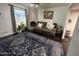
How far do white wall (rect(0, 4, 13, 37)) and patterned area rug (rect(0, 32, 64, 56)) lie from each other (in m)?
0.10

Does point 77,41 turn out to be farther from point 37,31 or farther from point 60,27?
point 37,31

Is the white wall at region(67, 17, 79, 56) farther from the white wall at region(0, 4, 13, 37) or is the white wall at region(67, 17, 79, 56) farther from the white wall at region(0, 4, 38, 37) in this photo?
the white wall at region(0, 4, 13, 37)

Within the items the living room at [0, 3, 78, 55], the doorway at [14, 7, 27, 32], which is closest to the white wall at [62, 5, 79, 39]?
the living room at [0, 3, 78, 55]

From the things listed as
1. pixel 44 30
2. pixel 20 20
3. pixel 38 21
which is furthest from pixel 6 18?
pixel 44 30

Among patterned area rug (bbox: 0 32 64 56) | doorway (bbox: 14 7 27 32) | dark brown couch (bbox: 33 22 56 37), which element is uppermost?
doorway (bbox: 14 7 27 32)

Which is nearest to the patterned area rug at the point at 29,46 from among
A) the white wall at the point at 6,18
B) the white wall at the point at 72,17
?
the white wall at the point at 6,18

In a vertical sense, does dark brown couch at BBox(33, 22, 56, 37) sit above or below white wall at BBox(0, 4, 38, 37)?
below

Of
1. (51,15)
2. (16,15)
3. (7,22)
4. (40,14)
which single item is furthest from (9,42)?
(51,15)

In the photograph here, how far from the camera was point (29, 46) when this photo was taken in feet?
3.33

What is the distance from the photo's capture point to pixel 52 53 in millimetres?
988

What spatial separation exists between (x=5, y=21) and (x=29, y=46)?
18.4 inches

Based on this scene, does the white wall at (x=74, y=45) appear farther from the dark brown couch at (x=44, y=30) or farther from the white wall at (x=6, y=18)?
the white wall at (x=6, y=18)

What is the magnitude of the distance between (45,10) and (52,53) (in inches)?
23.8

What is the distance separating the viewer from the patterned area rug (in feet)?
3.20
